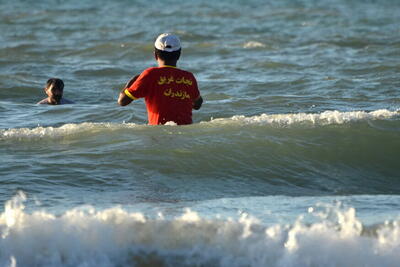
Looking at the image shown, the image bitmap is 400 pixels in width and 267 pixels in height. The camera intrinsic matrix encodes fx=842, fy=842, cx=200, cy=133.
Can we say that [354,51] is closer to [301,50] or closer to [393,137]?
[301,50]

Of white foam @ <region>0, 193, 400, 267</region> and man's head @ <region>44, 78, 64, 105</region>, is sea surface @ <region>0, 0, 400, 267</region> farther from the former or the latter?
man's head @ <region>44, 78, 64, 105</region>

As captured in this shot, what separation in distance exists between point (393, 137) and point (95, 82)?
6.93 m

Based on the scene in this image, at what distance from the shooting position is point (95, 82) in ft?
47.4

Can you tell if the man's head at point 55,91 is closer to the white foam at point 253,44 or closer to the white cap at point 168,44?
the white cap at point 168,44

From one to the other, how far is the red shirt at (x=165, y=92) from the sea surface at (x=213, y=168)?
0.65 ft

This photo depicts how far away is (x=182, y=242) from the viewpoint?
5480 mm

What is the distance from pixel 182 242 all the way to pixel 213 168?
7.43ft

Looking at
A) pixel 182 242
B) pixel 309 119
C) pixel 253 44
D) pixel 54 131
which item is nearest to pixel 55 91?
pixel 54 131

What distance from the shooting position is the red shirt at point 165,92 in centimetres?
776

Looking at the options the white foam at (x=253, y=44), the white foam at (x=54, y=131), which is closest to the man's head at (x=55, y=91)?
the white foam at (x=54, y=131)

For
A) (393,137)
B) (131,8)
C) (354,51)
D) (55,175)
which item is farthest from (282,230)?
(131,8)

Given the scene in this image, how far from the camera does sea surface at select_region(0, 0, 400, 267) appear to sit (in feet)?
17.7

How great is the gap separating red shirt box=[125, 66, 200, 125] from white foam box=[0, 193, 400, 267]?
7.61 ft

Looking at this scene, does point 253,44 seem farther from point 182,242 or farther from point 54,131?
point 182,242
